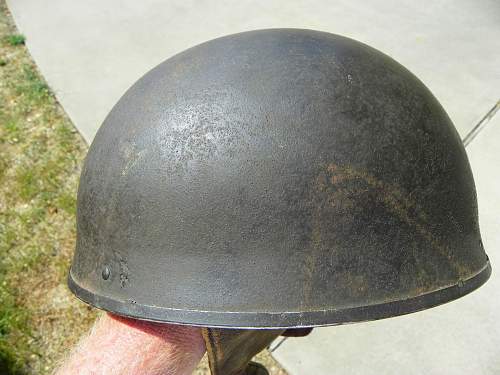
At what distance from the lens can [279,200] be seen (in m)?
1.46

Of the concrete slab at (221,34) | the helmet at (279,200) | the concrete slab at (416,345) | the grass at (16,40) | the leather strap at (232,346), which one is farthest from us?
the grass at (16,40)

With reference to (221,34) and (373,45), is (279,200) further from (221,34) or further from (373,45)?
(221,34)

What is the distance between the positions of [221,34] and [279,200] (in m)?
3.84

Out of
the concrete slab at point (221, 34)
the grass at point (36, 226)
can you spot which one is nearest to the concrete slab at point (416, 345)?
the grass at point (36, 226)

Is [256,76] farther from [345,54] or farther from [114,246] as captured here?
[114,246]

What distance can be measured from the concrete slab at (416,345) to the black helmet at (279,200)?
1.44 meters

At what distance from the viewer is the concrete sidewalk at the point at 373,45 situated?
116 inches

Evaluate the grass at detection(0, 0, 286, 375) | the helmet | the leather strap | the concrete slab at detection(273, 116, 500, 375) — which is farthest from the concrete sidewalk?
the helmet

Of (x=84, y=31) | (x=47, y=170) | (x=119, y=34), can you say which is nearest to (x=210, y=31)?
(x=119, y=34)

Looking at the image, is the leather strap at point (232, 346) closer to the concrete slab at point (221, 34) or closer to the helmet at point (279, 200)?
the helmet at point (279, 200)

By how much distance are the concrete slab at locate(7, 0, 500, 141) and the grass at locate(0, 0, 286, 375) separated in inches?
9.1

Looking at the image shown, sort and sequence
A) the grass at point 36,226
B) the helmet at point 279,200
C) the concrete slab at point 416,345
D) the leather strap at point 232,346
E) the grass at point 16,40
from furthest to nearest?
the grass at point 16,40, the grass at point 36,226, the concrete slab at point 416,345, the leather strap at point 232,346, the helmet at point 279,200

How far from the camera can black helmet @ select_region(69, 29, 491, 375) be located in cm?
147

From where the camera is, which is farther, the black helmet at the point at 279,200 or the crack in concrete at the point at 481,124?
the crack in concrete at the point at 481,124
